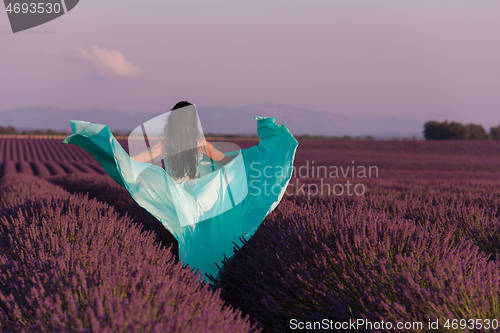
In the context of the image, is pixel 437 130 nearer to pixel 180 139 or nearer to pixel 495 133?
pixel 495 133

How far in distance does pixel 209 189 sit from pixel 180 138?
52 centimetres

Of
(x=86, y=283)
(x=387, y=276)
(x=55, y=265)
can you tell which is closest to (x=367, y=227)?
(x=387, y=276)

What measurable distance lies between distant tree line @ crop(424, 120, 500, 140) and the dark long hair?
5951cm

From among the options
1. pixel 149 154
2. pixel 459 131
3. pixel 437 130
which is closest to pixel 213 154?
pixel 149 154

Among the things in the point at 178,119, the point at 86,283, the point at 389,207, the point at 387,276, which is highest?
the point at 178,119

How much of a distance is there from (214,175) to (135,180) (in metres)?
0.78

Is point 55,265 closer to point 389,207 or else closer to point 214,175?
point 214,175

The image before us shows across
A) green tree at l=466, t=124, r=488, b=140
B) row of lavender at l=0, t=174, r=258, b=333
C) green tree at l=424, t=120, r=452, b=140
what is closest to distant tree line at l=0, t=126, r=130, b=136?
green tree at l=424, t=120, r=452, b=140

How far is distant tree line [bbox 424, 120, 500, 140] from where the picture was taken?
175 ft

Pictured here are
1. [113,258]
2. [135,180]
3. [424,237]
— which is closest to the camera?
[113,258]

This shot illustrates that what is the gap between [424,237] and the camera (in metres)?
2.25

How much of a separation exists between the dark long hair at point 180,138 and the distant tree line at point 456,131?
2343 inches

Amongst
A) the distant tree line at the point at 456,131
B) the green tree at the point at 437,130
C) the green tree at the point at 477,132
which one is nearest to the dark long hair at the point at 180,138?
the distant tree line at the point at 456,131

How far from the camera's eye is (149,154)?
305 centimetres
